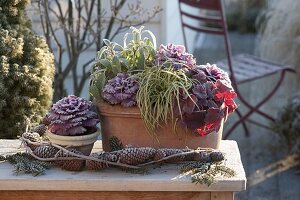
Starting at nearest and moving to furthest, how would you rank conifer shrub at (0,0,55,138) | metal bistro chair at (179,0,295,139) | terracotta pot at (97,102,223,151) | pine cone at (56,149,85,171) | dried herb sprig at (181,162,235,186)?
dried herb sprig at (181,162,235,186) < pine cone at (56,149,85,171) < terracotta pot at (97,102,223,151) < conifer shrub at (0,0,55,138) < metal bistro chair at (179,0,295,139)

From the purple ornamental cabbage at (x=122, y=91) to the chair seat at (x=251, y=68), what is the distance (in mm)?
2578

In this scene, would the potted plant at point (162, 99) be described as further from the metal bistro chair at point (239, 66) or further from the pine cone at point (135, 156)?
the metal bistro chair at point (239, 66)

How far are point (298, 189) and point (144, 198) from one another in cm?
240

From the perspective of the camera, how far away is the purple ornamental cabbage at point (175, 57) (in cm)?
259

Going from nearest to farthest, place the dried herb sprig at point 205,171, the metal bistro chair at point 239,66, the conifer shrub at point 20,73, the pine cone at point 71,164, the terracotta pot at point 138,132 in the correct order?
the dried herb sprig at point 205,171, the pine cone at point 71,164, the terracotta pot at point 138,132, the conifer shrub at point 20,73, the metal bistro chair at point 239,66

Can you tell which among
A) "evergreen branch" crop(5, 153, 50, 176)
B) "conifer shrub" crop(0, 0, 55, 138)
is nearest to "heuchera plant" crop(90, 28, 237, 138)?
"evergreen branch" crop(5, 153, 50, 176)

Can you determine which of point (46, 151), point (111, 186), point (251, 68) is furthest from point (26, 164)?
point (251, 68)

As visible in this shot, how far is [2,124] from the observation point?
3.12 metres

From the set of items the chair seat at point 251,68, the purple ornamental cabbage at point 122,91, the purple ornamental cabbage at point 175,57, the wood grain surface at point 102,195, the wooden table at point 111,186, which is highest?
the purple ornamental cabbage at point 175,57

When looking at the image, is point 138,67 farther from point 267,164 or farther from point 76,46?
point 267,164

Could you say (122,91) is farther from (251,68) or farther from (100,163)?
(251,68)

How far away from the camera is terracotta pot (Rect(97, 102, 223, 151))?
8.38 feet

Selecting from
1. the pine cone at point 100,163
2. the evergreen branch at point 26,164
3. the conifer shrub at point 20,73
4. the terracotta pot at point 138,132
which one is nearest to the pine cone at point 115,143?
the terracotta pot at point 138,132

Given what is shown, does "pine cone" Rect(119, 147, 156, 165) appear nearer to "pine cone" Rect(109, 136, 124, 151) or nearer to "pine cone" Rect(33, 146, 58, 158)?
"pine cone" Rect(109, 136, 124, 151)
